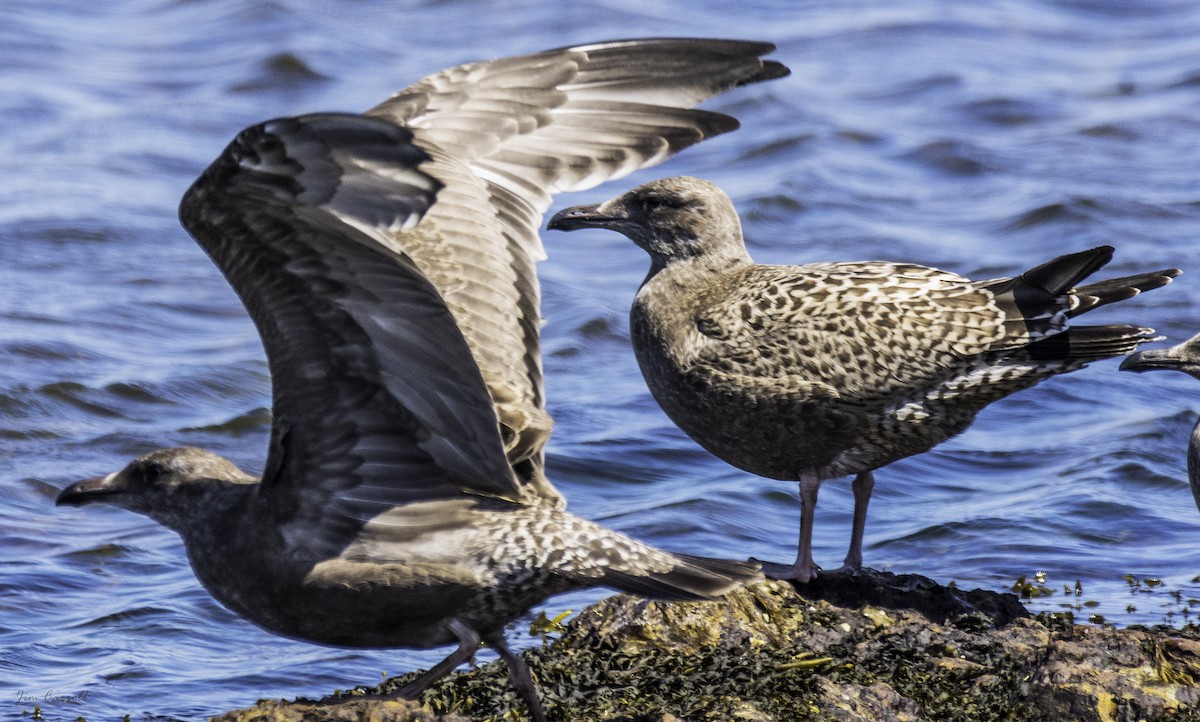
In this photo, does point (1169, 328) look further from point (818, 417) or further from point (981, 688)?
point (981, 688)

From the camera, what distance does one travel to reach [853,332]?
247 inches

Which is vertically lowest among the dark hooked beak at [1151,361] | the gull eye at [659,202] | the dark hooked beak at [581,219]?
the dark hooked beak at [1151,361]

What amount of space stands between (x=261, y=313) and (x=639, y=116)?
68.6 inches

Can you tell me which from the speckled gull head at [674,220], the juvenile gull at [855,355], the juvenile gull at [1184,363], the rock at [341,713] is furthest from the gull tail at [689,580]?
the juvenile gull at [1184,363]

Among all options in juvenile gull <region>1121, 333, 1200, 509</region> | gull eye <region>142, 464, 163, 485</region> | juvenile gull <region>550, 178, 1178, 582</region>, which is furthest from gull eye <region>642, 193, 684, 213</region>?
gull eye <region>142, 464, 163, 485</region>

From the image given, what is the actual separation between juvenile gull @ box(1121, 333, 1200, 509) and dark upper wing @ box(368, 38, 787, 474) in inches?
107

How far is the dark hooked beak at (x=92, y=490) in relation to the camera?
5457mm

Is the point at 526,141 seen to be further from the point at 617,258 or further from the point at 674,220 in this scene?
the point at 617,258

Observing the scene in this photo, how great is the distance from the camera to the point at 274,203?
173 inches

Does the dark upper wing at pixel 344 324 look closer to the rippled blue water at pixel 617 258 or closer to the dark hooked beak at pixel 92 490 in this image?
the dark hooked beak at pixel 92 490

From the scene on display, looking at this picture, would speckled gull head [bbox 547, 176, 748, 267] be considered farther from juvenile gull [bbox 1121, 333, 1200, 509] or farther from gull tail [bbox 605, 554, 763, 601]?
gull tail [bbox 605, 554, 763, 601]

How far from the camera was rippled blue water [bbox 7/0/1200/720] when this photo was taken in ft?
24.6

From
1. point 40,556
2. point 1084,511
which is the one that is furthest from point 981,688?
point 40,556

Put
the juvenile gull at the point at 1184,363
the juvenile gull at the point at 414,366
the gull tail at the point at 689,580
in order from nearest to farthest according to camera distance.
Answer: the juvenile gull at the point at 414,366, the gull tail at the point at 689,580, the juvenile gull at the point at 1184,363
